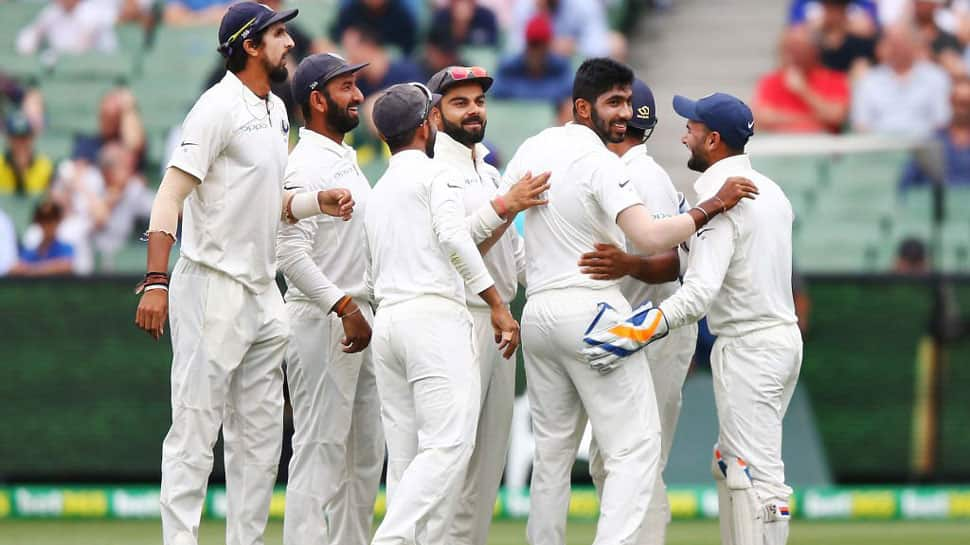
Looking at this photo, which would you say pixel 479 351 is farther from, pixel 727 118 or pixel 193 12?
pixel 193 12

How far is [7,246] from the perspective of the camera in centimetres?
1455

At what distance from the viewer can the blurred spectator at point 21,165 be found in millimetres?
15758

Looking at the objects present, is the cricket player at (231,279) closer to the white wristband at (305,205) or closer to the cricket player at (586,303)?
the white wristband at (305,205)

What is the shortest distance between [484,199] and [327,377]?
1.24 metres

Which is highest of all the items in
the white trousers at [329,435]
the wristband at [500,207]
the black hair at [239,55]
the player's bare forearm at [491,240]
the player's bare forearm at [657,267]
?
the black hair at [239,55]

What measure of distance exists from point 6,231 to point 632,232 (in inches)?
331

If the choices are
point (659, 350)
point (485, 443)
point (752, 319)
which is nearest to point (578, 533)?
point (659, 350)

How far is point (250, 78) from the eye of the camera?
8023 mm

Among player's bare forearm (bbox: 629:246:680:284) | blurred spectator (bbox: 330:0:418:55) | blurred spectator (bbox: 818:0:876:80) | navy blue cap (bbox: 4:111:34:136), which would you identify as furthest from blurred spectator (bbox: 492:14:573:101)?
player's bare forearm (bbox: 629:246:680:284)

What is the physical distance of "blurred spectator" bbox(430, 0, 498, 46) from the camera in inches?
643

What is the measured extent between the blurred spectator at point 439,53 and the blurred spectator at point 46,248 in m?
3.64

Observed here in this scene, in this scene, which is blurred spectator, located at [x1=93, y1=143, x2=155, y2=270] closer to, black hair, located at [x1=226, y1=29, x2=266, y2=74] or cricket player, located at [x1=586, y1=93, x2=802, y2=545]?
black hair, located at [x1=226, y1=29, x2=266, y2=74]

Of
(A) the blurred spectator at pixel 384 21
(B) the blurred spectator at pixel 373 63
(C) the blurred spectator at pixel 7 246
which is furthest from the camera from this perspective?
(A) the blurred spectator at pixel 384 21

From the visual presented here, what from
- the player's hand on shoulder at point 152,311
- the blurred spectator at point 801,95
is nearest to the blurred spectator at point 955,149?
the blurred spectator at point 801,95
